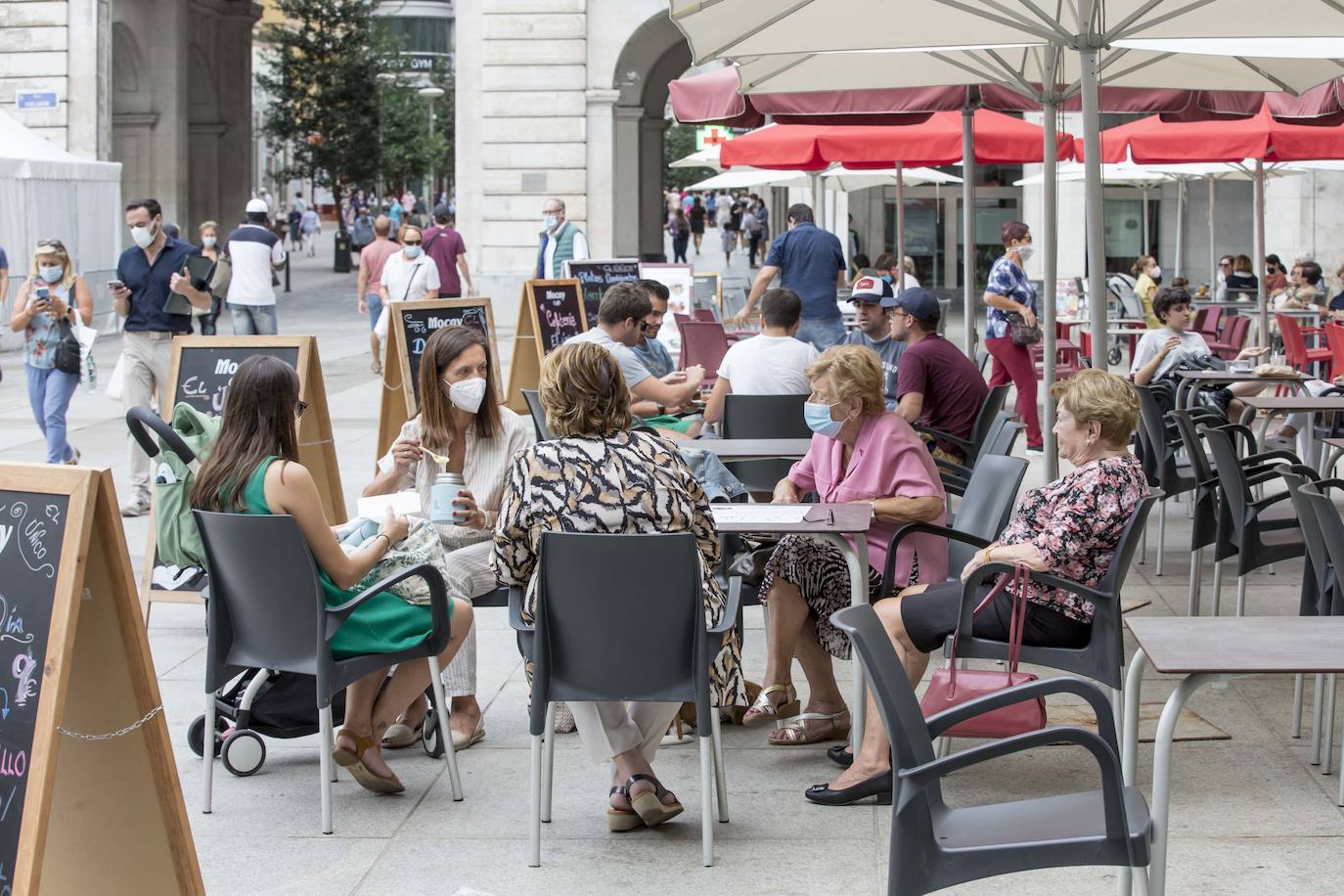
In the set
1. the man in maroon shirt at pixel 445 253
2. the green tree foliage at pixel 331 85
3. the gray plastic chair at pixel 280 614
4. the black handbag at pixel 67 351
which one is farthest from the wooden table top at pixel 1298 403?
the green tree foliage at pixel 331 85

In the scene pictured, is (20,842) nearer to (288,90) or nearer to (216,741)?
(216,741)

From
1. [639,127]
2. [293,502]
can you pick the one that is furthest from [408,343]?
[639,127]

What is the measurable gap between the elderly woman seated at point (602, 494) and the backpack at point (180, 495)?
161 centimetres

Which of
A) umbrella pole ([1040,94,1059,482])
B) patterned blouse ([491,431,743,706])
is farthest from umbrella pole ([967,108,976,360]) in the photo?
patterned blouse ([491,431,743,706])

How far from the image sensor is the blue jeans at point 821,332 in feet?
41.7

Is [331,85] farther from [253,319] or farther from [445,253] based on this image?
[253,319]

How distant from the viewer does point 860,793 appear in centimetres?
503

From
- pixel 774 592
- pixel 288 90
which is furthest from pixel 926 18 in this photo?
pixel 288 90

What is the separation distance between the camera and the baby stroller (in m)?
5.37

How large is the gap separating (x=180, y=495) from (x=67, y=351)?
17.1ft

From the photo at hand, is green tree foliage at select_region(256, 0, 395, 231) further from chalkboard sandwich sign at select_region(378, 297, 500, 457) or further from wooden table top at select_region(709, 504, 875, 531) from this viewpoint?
wooden table top at select_region(709, 504, 875, 531)

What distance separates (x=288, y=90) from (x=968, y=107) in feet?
115

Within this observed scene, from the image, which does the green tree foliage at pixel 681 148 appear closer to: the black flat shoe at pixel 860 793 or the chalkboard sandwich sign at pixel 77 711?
the black flat shoe at pixel 860 793

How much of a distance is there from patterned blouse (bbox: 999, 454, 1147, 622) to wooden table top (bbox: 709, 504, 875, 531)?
1.80 feet
